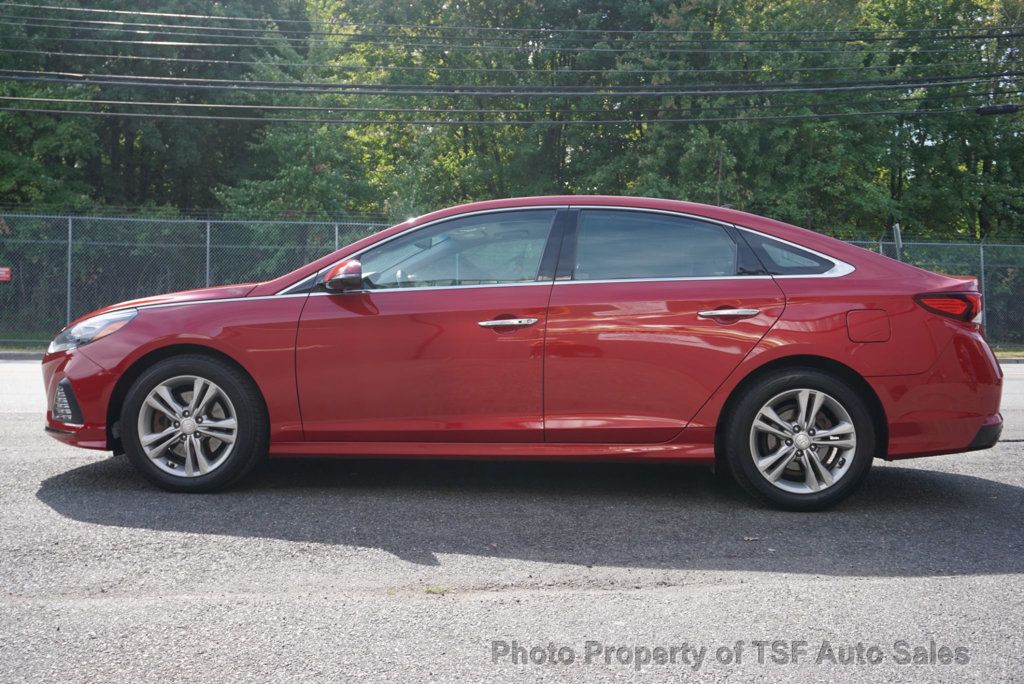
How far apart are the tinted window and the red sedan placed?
11 millimetres

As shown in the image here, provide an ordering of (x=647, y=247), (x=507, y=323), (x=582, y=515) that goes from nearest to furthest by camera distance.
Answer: (x=582, y=515)
(x=507, y=323)
(x=647, y=247)

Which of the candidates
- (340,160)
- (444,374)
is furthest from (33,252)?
(444,374)

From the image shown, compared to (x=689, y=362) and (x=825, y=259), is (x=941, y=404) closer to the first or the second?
(x=825, y=259)

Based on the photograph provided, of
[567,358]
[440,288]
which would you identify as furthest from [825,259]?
[440,288]

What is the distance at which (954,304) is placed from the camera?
16.9ft

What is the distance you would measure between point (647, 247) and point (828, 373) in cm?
114

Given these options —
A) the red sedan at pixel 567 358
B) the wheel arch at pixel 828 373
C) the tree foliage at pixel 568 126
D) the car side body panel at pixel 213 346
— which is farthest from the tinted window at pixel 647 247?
the tree foliage at pixel 568 126

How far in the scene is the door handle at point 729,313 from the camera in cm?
516

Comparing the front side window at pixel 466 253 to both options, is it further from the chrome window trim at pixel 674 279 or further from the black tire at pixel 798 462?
the black tire at pixel 798 462

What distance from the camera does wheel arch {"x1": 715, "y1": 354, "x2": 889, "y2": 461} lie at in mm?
5164

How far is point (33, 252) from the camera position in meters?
19.6

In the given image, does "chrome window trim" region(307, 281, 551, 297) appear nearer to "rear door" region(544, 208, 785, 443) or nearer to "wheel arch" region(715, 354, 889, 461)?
"rear door" region(544, 208, 785, 443)

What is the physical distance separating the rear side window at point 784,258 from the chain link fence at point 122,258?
48.7 ft

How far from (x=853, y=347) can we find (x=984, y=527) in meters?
1.06
